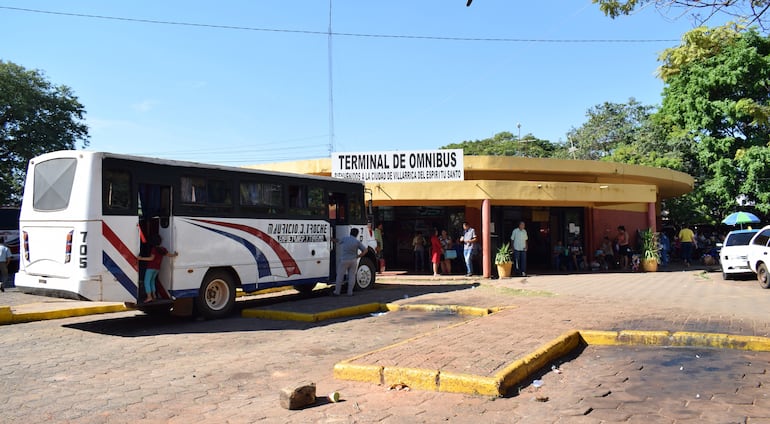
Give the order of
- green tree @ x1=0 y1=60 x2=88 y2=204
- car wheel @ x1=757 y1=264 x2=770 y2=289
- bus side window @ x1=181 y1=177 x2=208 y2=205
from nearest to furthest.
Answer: bus side window @ x1=181 y1=177 x2=208 y2=205
car wheel @ x1=757 y1=264 x2=770 y2=289
green tree @ x1=0 y1=60 x2=88 y2=204

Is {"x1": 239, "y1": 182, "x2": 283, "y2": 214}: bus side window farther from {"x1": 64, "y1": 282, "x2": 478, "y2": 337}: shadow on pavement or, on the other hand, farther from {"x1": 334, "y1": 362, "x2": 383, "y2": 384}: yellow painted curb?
{"x1": 334, "y1": 362, "x2": 383, "y2": 384}: yellow painted curb

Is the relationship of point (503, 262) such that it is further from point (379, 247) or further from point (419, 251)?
point (379, 247)

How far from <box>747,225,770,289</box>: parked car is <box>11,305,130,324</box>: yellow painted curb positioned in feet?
49.7

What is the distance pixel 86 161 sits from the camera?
8.54 metres

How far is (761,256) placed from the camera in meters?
14.0

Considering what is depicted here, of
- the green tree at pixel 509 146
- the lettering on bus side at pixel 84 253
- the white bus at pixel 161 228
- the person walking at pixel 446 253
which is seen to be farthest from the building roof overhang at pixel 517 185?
the green tree at pixel 509 146

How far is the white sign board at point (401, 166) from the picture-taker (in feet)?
55.1

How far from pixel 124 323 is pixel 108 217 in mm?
2445

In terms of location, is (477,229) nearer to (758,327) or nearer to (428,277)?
(428,277)

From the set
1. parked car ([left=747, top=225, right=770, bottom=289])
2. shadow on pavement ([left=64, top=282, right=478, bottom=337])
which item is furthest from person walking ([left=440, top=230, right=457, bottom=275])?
parked car ([left=747, top=225, right=770, bottom=289])

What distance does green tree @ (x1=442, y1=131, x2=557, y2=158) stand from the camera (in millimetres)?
58250

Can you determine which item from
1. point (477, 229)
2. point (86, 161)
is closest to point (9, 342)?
point (86, 161)

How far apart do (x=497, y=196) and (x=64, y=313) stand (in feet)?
38.3

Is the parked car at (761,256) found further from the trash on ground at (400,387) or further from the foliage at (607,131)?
the foliage at (607,131)
